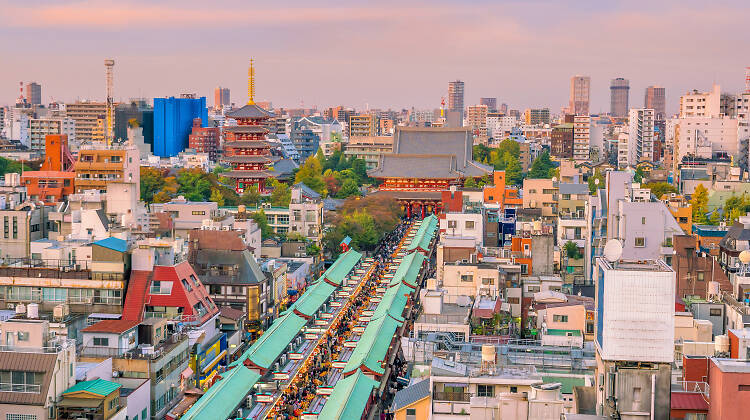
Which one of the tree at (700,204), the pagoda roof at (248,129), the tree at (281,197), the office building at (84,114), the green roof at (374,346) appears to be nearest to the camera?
the green roof at (374,346)

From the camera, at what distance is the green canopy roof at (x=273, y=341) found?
30078mm

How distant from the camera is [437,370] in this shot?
20.7 metres

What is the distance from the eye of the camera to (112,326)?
2647cm

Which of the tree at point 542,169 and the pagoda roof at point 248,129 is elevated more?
the pagoda roof at point 248,129

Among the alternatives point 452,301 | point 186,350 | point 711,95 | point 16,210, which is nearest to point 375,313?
point 452,301

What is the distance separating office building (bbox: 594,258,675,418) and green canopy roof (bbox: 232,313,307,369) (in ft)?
48.3

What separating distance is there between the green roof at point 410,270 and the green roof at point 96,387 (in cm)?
2065

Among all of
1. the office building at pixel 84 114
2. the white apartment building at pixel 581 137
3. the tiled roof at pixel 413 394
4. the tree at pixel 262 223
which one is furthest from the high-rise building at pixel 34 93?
the tiled roof at pixel 413 394

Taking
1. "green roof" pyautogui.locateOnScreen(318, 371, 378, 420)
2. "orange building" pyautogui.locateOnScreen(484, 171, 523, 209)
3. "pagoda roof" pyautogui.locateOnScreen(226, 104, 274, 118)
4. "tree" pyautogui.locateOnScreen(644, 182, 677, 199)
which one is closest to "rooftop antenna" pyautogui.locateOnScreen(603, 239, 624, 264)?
"green roof" pyautogui.locateOnScreen(318, 371, 378, 420)

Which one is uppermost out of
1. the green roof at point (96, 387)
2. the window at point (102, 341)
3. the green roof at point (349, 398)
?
the window at point (102, 341)

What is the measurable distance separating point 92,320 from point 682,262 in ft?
62.2

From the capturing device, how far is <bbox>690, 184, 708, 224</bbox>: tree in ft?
175

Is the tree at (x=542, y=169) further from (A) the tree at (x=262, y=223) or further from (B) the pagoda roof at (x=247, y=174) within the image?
(A) the tree at (x=262, y=223)

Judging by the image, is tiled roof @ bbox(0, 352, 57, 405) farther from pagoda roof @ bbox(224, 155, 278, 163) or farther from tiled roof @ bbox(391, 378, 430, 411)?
pagoda roof @ bbox(224, 155, 278, 163)
